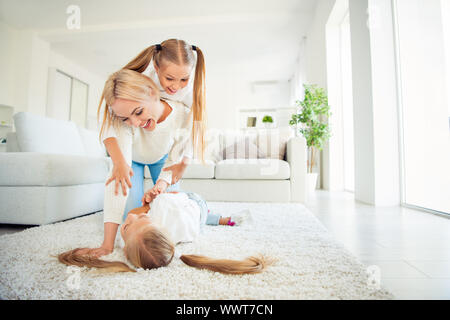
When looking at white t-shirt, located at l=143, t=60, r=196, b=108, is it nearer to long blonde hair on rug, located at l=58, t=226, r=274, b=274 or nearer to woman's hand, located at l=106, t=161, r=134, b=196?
woman's hand, located at l=106, t=161, r=134, b=196

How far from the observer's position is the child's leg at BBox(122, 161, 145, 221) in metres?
0.78

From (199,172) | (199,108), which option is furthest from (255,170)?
(199,108)

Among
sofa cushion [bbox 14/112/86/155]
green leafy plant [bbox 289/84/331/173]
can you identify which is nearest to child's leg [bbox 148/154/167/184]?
sofa cushion [bbox 14/112/86/155]

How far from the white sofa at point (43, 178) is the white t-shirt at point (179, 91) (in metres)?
1.03

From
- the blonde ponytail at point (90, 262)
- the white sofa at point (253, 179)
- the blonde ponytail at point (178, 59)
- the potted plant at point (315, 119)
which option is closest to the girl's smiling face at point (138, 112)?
the blonde ponytail at point (178, 59)

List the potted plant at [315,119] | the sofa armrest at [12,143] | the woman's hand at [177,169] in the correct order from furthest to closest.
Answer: the potted plant at [315,119] → the sofa armrest at [12,143] → the woman's hand at [177,169]

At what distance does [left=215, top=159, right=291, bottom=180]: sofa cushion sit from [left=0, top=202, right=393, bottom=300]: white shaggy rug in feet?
3.90

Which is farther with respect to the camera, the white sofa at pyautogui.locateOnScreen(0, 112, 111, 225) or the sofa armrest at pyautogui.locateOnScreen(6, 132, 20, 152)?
the sofa armrest at pyautogui.locateOnScreen(6, 132, 20, 152)

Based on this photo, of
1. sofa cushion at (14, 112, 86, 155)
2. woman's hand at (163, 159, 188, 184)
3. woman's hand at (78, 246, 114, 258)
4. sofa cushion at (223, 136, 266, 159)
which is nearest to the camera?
woman's hand at (78, 246, 114, 258)

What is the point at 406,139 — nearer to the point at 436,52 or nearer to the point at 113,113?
the point at 436,52

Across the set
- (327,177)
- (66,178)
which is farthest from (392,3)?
(66,178)

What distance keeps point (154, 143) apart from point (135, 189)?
0.61ft

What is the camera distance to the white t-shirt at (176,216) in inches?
28.6

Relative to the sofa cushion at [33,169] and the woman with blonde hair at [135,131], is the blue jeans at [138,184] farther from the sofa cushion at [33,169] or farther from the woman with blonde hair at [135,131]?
the sofa cushion at [33,169]
